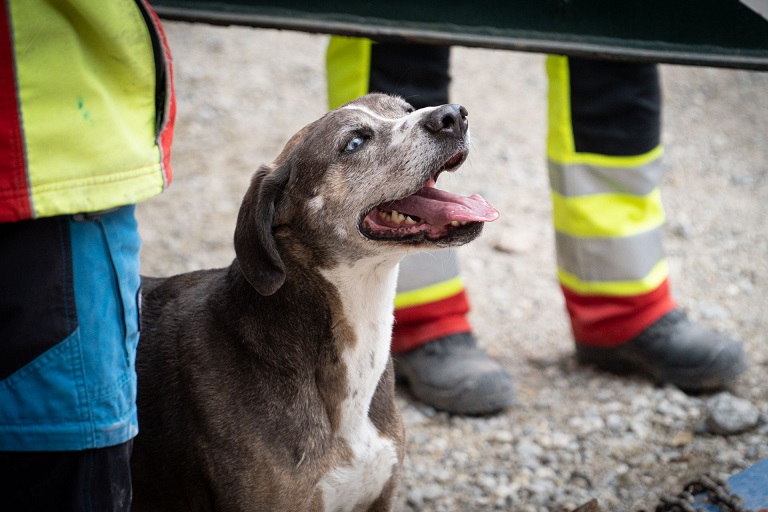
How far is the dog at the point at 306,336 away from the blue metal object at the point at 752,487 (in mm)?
917

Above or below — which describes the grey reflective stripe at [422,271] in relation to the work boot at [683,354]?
above

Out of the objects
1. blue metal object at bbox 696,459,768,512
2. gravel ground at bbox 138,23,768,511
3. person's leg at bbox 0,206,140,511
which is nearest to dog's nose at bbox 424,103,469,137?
person's leg at bbox 0,206,140,511

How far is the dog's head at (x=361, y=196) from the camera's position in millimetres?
2102

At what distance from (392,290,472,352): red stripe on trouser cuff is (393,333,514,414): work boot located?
0.03 meters

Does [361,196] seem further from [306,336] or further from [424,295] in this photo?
[424,295]

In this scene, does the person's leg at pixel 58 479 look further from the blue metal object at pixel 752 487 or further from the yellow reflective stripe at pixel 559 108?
the yellow reflective stripe at pixel 559 108

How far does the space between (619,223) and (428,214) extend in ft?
4.87

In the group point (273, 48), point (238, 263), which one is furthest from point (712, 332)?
point (273, 48)

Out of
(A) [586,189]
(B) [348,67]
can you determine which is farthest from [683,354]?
(B) [348,67]

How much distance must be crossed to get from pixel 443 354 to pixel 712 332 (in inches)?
41.3

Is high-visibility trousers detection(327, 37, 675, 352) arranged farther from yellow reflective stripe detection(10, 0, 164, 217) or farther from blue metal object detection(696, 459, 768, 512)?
yellow reflective stripe detection(10, 0, 164, 217)

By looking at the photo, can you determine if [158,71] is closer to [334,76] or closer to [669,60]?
[669,60]

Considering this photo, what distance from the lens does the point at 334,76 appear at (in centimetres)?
324

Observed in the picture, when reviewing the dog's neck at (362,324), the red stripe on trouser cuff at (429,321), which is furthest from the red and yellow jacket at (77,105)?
the red stripe on trouser cuff at (429,321)
